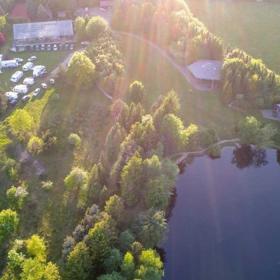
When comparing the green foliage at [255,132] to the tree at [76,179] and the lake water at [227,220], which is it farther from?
the tree at [76,179]

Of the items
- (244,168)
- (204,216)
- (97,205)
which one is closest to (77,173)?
(97,205)

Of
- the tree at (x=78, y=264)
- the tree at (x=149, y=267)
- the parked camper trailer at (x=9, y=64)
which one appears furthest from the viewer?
the parked camper trailer at (x=9, y=64)

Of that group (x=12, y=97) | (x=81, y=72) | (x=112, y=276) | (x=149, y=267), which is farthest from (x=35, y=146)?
(x=149, y=267)

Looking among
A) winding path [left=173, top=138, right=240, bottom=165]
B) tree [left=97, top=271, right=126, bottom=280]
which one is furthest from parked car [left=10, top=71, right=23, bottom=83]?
tree [left=97, top=271, right=126, bottom=280]

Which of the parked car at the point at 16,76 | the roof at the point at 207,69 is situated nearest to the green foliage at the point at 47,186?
the parked car at the point at 16,76

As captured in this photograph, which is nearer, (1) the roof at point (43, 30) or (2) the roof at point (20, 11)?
(1) the roof at point (43, 30)

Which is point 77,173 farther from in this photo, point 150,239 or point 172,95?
point 172,95
